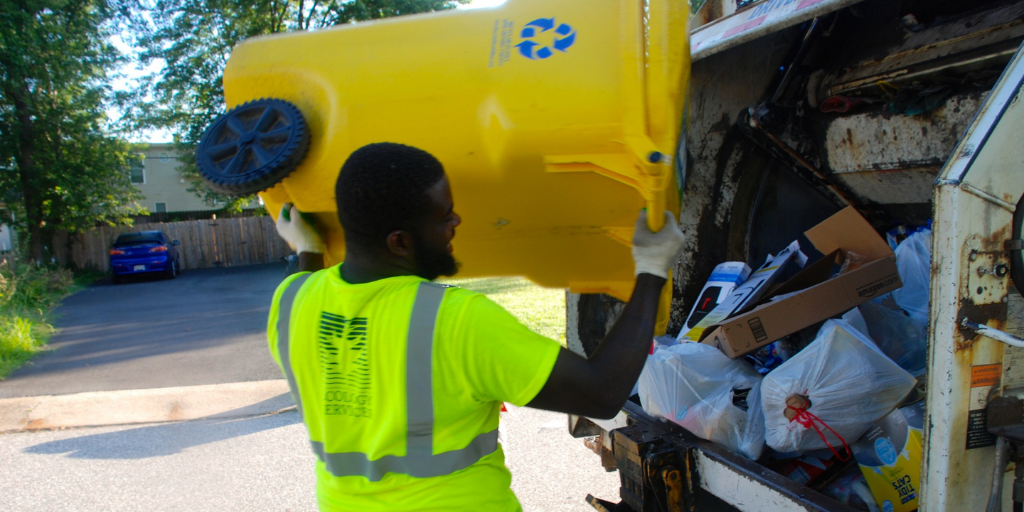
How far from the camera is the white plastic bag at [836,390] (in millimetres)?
1843

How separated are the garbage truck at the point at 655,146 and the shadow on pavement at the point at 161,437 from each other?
324cm

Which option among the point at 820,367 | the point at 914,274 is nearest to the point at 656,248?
the point at 820,367

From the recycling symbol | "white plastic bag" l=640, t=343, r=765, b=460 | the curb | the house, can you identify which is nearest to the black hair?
the recycling symbol

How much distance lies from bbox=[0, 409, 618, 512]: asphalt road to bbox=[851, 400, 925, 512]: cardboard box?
1.69 m

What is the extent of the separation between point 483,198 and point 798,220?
1.85m

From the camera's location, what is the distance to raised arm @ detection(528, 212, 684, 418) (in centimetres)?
116

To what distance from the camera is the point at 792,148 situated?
2803mm

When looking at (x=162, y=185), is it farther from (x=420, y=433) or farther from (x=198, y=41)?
(x=420, y=433)

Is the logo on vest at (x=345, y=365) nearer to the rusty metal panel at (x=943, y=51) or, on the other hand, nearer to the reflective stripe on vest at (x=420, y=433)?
the reflective stripe on vest at (x=420, y=433)

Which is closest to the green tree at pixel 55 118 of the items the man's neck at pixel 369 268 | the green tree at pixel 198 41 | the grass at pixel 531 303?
the green tree at pixel 198 41

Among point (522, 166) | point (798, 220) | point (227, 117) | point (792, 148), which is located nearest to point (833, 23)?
point (792, 148)

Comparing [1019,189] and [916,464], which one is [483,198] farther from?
[916,464]

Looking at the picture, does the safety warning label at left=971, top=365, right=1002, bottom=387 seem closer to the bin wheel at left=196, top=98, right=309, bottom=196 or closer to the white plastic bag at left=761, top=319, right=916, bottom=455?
the white plastic bag at left=761, top=319, right=916, bottom=455

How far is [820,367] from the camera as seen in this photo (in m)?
1.87
